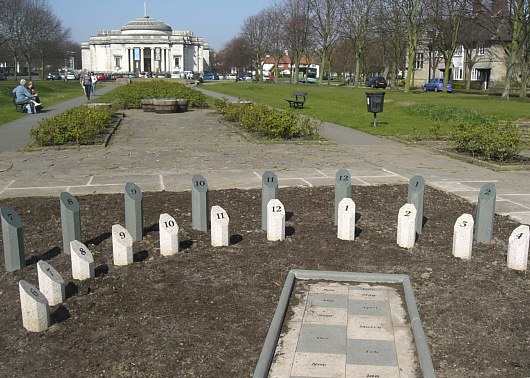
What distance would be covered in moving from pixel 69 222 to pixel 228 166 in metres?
5.62

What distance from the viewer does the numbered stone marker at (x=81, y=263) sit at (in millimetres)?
5250

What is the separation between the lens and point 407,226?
620 cm

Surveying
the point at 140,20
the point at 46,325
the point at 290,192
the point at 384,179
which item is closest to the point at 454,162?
the point at 384,179

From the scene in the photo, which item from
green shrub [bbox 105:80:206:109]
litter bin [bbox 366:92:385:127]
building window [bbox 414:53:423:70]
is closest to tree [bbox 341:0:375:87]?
building window [bbox 414:53:423:70]

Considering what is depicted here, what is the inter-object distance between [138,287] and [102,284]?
30 cm

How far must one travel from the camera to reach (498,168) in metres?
11.3

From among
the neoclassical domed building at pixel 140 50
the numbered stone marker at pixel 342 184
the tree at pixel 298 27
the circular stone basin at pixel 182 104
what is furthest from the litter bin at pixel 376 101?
the neoclassical domed building at pixel 140 50

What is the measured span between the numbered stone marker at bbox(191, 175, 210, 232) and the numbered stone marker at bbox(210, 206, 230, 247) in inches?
19.3

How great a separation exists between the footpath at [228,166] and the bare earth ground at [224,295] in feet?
5.58

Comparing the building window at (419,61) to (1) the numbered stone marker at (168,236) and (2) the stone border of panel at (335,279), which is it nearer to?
(1) the numbered stone marker at (168,236)

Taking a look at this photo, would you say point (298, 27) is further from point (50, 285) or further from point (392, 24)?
point (50, 285)

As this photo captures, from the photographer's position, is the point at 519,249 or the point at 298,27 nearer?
the point at 519,249

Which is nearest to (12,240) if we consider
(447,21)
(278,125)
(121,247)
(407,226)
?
(121,247)

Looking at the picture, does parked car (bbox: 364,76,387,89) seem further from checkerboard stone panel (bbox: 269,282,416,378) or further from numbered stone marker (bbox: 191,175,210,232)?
checkerboard stone panel (bbox: 269,282,416,378)
